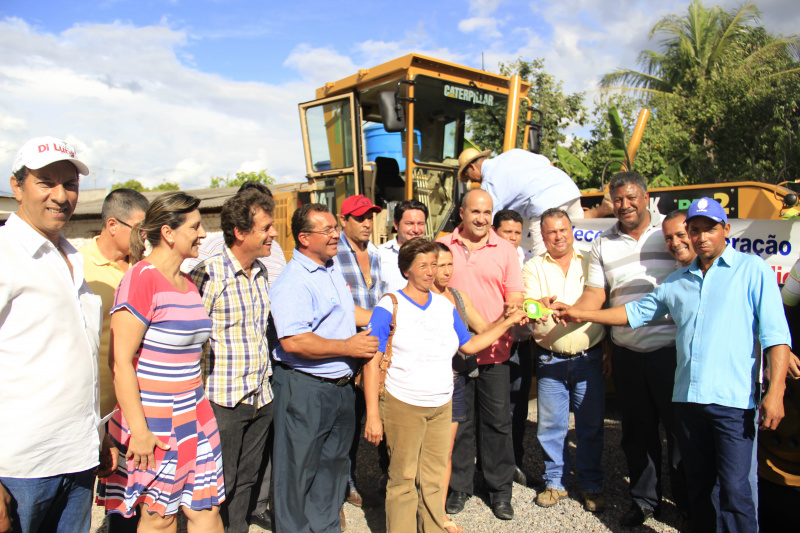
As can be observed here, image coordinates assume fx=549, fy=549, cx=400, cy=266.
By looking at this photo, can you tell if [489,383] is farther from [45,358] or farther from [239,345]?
[45,358]

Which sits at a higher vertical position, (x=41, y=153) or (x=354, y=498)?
(x=41, y=153)

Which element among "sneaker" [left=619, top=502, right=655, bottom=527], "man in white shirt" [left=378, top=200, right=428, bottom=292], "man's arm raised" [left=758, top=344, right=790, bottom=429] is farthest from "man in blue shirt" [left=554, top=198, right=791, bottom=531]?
"man in white shirt" [left=378, top=200, right=428, bottom=292]

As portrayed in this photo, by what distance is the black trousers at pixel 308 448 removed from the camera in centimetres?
294

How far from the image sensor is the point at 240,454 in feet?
9.95

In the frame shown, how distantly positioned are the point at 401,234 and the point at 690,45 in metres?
18.4

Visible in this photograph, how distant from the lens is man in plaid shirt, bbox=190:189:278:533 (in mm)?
2811

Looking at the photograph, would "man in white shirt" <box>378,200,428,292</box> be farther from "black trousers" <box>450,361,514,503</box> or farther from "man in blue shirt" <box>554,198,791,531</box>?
"man in blue shirt" <box>554,198,791,531</box>

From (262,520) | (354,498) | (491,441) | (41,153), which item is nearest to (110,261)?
(41,153)

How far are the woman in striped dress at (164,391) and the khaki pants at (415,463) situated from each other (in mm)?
930

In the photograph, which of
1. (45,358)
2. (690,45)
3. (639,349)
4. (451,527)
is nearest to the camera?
(45,358)

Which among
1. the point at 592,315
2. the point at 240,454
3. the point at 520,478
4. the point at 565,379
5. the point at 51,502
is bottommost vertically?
the point at 520,478

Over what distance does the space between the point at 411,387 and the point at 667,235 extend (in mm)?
1743

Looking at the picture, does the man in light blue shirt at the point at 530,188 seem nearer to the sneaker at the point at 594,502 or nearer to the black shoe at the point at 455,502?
the sneaker at the point at 594,502

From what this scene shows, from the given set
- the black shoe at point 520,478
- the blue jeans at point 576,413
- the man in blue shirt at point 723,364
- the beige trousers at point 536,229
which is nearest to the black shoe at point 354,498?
the black shoe at point 520,478
